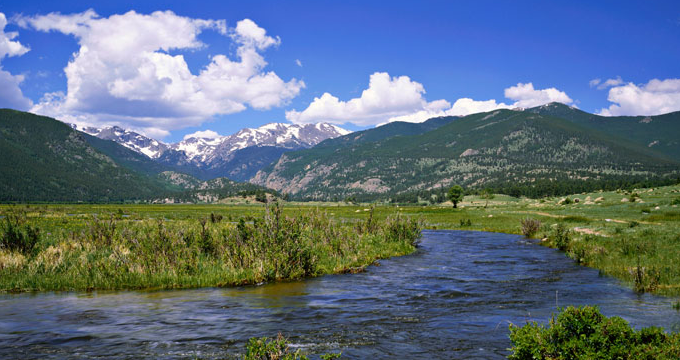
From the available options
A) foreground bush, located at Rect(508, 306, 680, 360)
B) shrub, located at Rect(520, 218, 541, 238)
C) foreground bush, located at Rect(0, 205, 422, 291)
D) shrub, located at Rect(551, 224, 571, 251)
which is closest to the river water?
foreground bush, located at Rect(0, 205, 422, 291)

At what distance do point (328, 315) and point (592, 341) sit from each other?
913 centimetres

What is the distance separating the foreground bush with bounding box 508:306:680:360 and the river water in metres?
2.82

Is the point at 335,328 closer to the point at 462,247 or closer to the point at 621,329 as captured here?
the point at 621,329

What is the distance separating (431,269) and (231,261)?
12416 mm

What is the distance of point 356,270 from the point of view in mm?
24969

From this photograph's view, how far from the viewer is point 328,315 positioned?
14883mm

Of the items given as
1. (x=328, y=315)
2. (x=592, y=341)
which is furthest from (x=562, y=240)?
(x=592, y=341)

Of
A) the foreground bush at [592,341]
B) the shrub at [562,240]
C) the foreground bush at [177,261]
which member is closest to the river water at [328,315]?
the foreground bush at [177,261]

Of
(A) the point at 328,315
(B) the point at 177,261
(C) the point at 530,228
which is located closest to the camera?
(A) the point at 328,315

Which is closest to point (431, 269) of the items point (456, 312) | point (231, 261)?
point (456, 312)

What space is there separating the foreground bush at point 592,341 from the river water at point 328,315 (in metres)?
2.82

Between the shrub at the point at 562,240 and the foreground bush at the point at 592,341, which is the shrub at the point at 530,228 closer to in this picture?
the shrub at the point at 562,240

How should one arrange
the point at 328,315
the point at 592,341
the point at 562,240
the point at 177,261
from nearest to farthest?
the point at 592,341
the point at 328,315
the point at 177,261
the point at 562,240

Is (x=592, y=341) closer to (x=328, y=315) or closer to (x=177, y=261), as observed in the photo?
(x=328, y=315)
